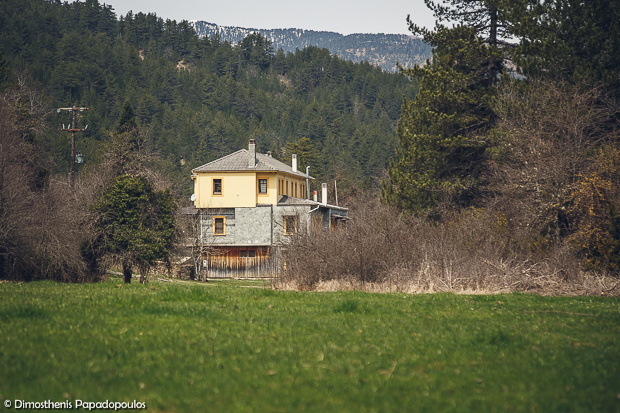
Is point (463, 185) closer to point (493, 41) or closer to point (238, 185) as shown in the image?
point (493, 41)

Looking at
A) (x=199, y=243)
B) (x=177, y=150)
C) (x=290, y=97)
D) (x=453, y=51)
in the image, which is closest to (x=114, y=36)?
(x=290, y=97)

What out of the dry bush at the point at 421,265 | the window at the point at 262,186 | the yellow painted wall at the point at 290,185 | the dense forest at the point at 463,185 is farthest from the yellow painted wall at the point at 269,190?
the dry bush at the point at 421,265

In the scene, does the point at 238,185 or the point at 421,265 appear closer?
the point at 421,265

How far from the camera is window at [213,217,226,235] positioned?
2124 inches

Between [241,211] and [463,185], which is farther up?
[463,185]

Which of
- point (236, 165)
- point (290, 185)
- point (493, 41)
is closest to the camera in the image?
point (493, 41)

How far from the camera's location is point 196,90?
502ft

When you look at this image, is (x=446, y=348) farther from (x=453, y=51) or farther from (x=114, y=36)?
(x=114, y=36)

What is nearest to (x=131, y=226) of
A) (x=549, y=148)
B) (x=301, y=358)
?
(x=549, y=148)

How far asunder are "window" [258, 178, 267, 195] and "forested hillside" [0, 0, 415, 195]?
34865mm

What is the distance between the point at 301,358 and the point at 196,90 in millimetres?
152226

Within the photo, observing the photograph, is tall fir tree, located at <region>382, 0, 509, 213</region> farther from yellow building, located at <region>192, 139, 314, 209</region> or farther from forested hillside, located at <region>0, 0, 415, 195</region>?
forested hillside, located at <region>0, 0, 415, 195</region>

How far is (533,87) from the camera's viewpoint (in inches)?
1198

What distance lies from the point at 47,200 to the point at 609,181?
26.5m
